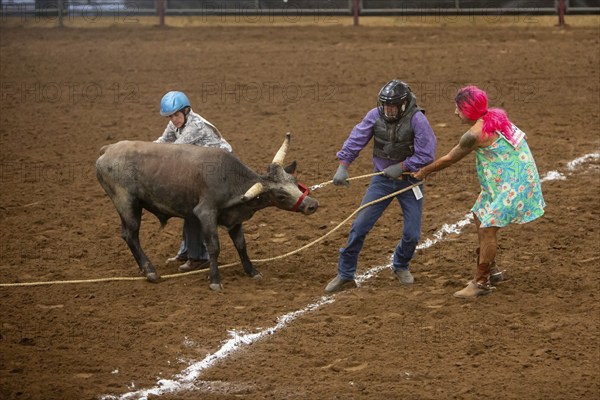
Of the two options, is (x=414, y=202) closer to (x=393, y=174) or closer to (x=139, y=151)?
(x=393, y=174)

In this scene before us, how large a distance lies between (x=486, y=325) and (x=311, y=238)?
3.05 metres

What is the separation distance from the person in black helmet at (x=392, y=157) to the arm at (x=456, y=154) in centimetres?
11

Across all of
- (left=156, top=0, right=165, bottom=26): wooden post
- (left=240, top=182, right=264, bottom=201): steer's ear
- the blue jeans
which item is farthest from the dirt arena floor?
(left=156, top=0, right=165, bottom=26): wooden post

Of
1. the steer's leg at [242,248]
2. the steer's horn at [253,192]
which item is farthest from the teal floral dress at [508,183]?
the steer's leg at [242,248]

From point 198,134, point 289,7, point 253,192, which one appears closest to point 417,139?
point 253,192

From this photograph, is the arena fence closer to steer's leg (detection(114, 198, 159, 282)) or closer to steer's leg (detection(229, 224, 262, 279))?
steer's leg (detection(229, 224, 262, 279))

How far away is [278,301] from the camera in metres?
9.63

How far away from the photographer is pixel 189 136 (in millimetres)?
10273

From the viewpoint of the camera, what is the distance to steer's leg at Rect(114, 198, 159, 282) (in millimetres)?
10016

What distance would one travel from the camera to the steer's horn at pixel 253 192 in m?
9.46

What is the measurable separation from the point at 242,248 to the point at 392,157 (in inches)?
69.6

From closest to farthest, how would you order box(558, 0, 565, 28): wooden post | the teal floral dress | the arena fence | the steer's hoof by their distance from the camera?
the teal floral dress → the steer's hoof → box(558, 0, 565, 28): wooden post → the arena fence

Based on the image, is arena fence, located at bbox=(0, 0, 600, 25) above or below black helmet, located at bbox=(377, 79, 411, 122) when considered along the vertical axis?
above

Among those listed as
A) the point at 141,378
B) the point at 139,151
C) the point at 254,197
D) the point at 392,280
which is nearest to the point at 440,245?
the point at 392,280
